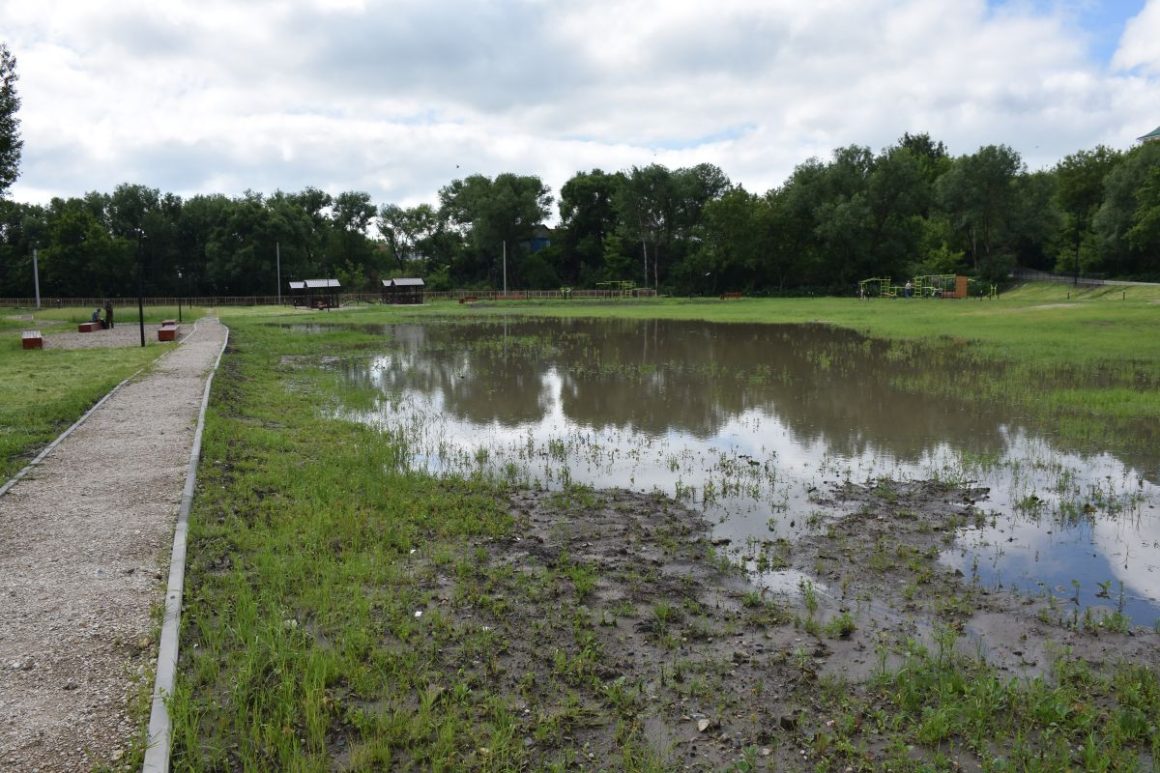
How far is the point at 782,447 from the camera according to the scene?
13.2m

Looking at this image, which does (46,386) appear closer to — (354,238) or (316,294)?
(316,294)

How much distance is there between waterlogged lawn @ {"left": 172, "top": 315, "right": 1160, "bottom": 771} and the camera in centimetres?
473

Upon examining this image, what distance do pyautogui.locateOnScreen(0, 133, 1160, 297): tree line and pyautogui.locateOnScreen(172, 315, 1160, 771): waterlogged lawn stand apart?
227 ft

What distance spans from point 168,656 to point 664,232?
87.6 m

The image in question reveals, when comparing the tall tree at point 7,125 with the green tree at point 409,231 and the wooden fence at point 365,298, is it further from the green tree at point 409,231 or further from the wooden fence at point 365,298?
the green tree at point 409,231

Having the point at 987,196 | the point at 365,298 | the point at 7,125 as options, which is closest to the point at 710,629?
the point at 7,125

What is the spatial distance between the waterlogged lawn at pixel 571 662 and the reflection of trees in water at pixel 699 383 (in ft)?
18.8

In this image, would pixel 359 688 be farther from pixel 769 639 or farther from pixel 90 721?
pixel 769 639

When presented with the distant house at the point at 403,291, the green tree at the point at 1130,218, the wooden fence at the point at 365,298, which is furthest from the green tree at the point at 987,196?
the distant house at the point at 403,291

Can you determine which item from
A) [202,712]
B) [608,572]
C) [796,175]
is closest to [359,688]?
[202,712]

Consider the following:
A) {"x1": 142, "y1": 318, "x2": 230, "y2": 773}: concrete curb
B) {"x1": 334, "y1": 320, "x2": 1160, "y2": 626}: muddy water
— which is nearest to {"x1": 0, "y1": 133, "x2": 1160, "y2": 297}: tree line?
{"x1": 334, "y1": 320, "x2": 1160, "y2": 626}: muddy water

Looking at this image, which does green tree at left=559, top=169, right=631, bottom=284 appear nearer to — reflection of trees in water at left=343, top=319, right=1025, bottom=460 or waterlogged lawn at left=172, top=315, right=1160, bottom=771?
reflection of trees in water at left=343, top=319, right=1025, bottom=460

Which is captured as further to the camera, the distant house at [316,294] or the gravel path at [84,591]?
the distant house at [316,294]

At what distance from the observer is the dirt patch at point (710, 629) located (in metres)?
4.99
